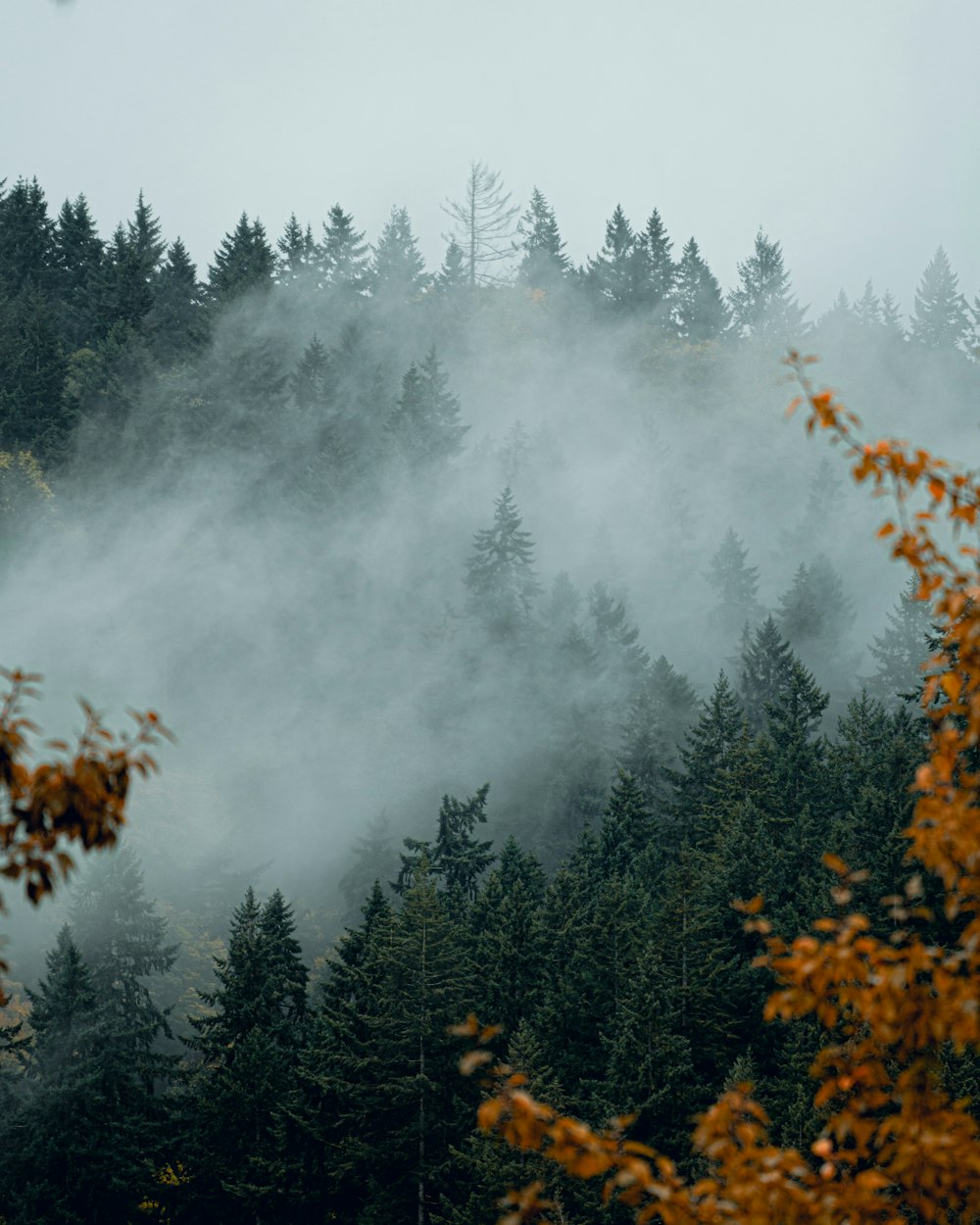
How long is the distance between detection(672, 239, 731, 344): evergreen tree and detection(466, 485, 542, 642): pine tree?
46895mm

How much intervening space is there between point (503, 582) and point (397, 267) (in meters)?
47.6

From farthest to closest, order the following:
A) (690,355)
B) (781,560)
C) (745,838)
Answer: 1. (690,355)
2. (781,560)
3. (745,838)

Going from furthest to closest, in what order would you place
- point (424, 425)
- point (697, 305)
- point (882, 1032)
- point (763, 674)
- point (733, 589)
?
point (697, 305), point (424, 425), point (733, 589), point (763, 674), point (882, 1032)

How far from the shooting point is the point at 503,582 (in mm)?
68812

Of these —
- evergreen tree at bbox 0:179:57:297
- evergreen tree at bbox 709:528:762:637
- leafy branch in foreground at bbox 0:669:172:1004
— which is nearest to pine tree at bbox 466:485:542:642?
evergreen tree at bbox 709:528:762:637

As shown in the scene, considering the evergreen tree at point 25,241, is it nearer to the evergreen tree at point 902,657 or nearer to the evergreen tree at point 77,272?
the evergreen tree at point 77,272

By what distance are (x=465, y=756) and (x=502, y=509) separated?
49.3 ft

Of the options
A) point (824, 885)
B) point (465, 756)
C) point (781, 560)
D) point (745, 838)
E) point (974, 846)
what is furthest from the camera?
point (781, 560)

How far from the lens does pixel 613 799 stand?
152 ft

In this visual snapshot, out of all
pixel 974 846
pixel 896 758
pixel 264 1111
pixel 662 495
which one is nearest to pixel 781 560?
pixel 662 495

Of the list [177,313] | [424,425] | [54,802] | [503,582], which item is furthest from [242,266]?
[54,802]

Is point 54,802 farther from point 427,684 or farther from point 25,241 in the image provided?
point 25,241

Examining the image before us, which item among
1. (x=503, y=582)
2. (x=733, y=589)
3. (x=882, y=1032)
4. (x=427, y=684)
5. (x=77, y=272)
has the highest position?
(x=77, y=272)

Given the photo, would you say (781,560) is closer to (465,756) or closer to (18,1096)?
(465,756)
